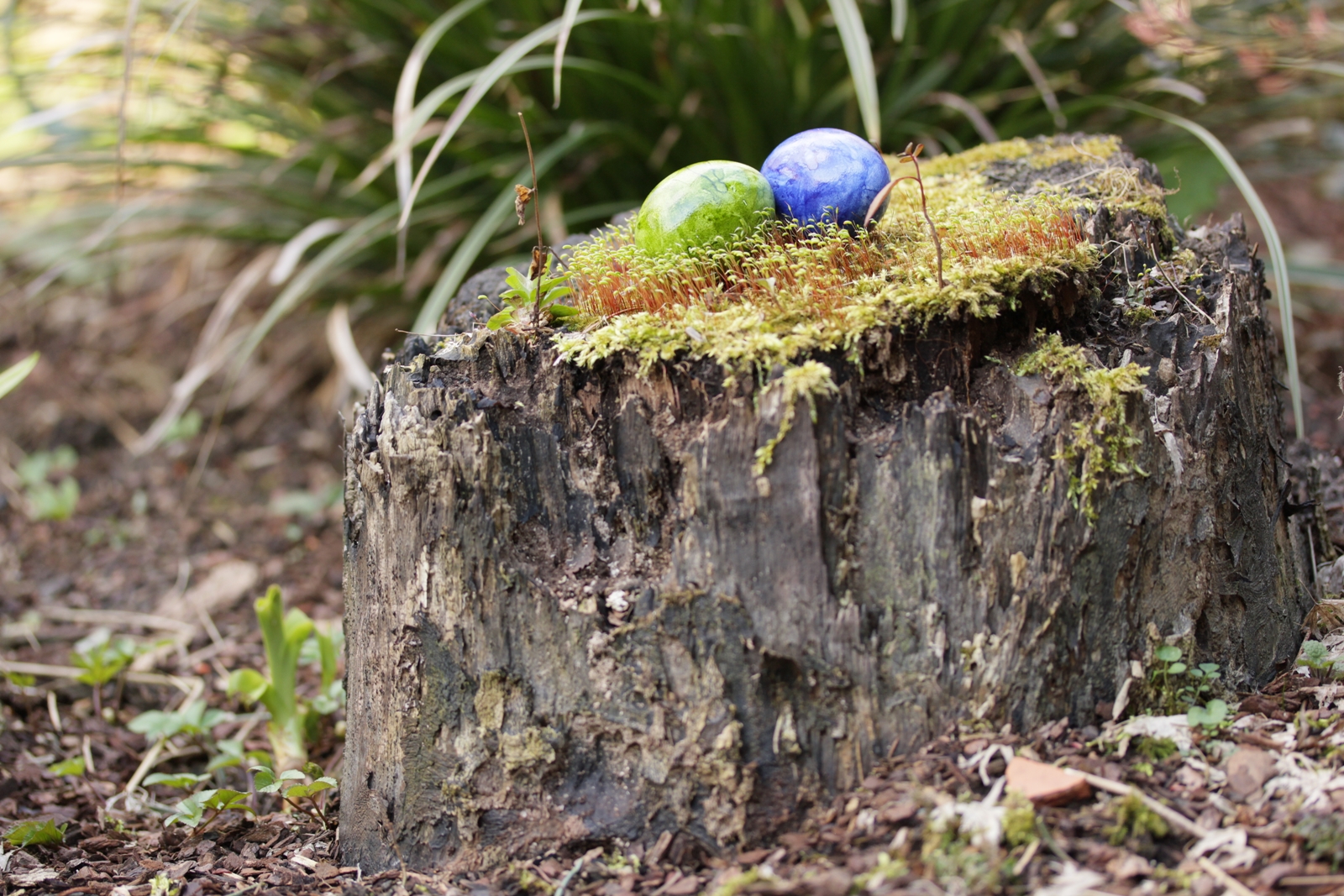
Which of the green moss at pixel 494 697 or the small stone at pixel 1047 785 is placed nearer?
the small stone at pixel 1047 785

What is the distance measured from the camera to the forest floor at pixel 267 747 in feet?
3.78

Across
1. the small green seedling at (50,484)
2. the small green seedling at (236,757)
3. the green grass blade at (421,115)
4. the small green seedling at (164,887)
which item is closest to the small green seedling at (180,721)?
the small green seedling at (236,757)

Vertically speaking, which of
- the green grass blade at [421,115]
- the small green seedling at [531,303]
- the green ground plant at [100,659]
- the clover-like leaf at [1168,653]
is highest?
the green grass blade at [421,115]

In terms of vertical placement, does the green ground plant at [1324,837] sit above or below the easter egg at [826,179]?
below

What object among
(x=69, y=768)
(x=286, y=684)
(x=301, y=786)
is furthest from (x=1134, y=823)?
(x=69, y=768)

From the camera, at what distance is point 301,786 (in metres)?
1.54

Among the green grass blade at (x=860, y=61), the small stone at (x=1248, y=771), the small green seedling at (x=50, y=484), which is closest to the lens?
the small stone at (x=1248, y=771)

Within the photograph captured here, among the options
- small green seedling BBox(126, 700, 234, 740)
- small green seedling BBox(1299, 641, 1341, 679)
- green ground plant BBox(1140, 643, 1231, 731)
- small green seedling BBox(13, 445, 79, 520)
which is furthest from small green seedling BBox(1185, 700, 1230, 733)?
small green seedling BBox(13, 445, 79, 520)

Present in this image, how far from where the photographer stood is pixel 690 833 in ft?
4.31

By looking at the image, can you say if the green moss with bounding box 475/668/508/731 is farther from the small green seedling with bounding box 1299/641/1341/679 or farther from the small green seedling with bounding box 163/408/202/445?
the small green seedling with bounding box 163/408/202/445

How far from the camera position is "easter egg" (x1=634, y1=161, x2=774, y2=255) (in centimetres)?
154

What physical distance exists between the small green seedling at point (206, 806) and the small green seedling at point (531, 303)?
87 centimetres

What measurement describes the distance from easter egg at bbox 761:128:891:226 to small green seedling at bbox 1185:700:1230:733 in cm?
89

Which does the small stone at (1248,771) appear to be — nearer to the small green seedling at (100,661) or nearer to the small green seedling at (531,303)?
the small green seedling at (531,303)
